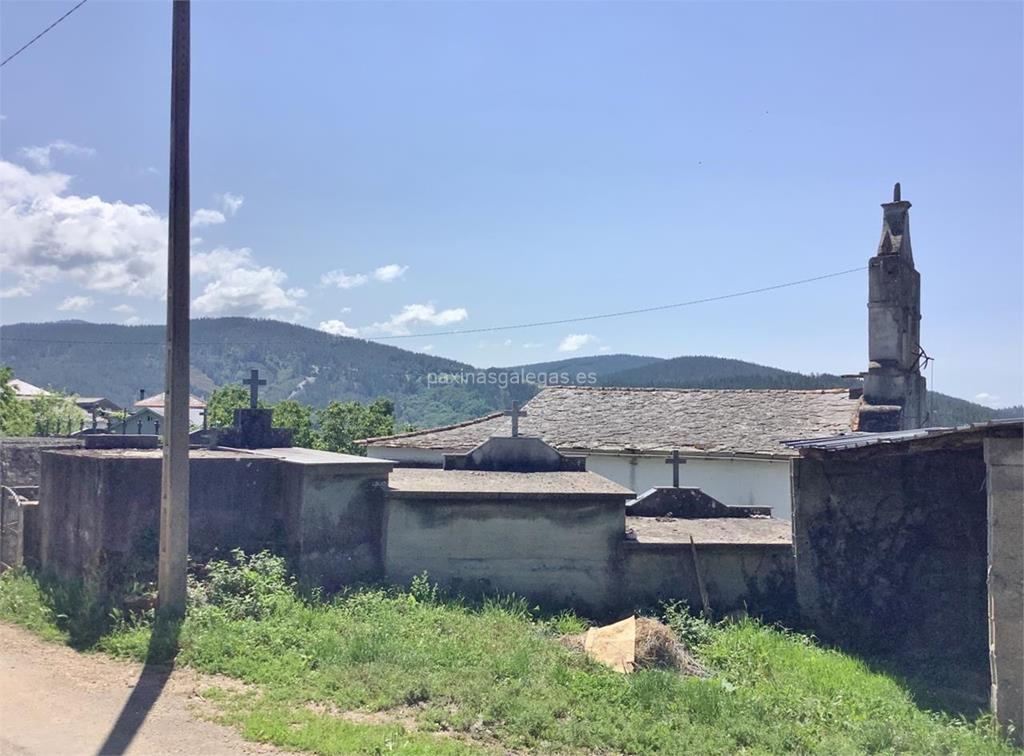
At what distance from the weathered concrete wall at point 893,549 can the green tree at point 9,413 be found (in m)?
43.7

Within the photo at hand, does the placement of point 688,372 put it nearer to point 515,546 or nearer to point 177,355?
point 515,546

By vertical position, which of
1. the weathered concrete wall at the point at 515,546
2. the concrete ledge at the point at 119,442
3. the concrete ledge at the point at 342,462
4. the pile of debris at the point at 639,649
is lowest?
the pile of debris at the point at 639,649

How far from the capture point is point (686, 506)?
14.4 m

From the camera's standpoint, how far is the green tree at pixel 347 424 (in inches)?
1822

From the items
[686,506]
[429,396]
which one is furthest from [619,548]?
[429,396]

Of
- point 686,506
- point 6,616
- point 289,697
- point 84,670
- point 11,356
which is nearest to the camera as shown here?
point 289,697

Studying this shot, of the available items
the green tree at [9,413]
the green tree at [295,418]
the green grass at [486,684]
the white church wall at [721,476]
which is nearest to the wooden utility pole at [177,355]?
the green grass at [486,684]

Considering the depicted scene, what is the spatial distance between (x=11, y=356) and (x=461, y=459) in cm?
15158

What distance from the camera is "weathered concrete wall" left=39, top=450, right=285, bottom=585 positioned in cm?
1051

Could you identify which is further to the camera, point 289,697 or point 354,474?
point 354,474

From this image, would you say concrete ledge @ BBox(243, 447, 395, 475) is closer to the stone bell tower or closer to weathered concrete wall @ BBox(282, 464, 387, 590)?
weathered concrete wall @ BBox(282, 464, 387, 590)

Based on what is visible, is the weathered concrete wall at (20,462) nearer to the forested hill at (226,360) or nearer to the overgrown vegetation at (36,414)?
the overgrown vegetation at (36,414)

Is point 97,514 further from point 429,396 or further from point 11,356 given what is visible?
point 11,356

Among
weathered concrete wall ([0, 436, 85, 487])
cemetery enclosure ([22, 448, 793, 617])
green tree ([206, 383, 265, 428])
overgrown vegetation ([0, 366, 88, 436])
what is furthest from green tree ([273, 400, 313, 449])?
cemetery enclosure ([22, 448, 793, 617])
